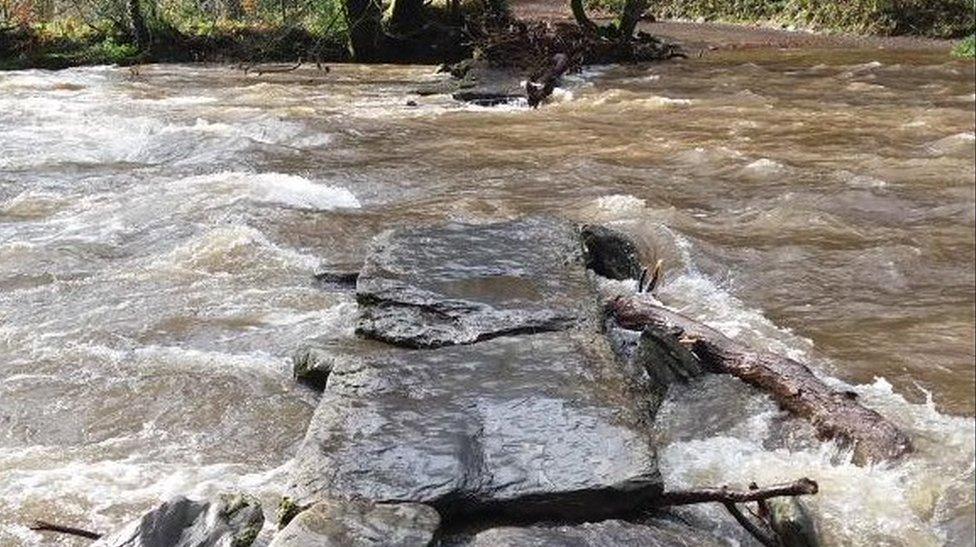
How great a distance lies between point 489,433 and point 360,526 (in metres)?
0.70

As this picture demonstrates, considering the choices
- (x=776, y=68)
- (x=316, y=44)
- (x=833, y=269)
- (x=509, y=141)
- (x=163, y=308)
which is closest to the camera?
(x=163, y=308)

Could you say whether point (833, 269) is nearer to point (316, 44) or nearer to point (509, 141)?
point (509, 141)

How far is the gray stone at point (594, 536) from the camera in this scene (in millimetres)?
2936

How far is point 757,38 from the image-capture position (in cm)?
2294

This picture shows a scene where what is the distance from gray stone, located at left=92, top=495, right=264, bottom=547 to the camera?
3023 mm

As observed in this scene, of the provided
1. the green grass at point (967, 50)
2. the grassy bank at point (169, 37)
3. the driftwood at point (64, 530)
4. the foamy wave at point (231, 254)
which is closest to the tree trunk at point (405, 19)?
the grassy bank at point (169, 37)

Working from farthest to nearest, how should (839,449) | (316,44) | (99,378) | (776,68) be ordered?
(316,44), (776,68), (99,378), (839,449)

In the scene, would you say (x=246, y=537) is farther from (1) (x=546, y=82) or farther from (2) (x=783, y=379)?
(1) (x=546, y=82)

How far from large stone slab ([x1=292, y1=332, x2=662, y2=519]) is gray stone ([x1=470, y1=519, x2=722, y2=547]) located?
0.09 metres

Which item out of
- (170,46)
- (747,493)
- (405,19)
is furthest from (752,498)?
(170,46)

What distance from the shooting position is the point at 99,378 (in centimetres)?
468

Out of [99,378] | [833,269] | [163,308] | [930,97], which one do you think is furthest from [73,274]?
[930,97]

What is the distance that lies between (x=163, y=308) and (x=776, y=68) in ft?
43.4

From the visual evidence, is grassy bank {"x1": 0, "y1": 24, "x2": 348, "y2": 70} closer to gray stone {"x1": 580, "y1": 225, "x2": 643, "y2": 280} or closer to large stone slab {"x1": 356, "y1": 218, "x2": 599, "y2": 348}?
gray stone {"x1": 580, "y1": 225, "x2": 643, "y2": 280}
